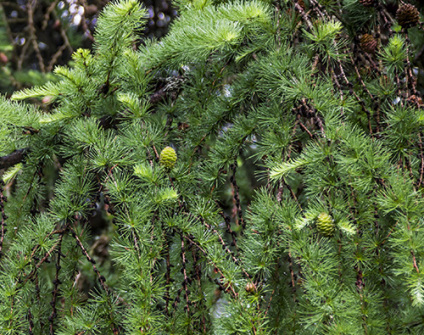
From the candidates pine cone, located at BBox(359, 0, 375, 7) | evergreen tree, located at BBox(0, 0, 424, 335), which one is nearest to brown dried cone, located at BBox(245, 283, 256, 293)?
evergreen tree, located at BBox(0, 0, 424, 335)

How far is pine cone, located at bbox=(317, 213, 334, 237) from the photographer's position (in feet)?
2.73

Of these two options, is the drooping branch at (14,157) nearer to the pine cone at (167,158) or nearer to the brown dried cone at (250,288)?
the pine cone at (167,158)

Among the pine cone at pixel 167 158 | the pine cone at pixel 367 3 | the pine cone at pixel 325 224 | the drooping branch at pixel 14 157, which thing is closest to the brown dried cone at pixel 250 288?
the pine cone at pixel 325 224

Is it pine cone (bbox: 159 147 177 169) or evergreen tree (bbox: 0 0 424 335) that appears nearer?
evergreen tree (bbox: 0 0 424 335)

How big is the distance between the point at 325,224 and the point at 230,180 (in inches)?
11.0

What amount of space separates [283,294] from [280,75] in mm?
465

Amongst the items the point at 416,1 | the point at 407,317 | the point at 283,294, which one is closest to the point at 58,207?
the point at 283,294

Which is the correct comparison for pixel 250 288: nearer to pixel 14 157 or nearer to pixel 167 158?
pixel 167 158

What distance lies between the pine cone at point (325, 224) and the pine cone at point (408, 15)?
1.80 feet

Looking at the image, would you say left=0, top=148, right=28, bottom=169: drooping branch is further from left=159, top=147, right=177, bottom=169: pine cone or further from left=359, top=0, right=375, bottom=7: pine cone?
left=359, top=0, right=375, bottom=7: pine cone

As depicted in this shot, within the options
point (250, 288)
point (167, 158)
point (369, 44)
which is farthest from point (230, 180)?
point (369, 44)

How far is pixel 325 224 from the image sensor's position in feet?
2.73

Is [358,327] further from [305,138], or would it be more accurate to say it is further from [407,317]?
[305,138]

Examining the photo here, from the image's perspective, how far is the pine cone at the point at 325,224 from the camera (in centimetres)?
83
